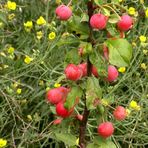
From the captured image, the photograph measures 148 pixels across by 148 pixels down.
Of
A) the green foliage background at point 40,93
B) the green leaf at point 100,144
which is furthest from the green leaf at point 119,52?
the green foliage background at point 40,93

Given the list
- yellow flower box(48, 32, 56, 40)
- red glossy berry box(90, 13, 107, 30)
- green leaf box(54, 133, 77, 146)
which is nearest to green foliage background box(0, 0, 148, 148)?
yellow flower box(48, 32, 56, 40)

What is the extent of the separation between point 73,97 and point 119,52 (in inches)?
6.3

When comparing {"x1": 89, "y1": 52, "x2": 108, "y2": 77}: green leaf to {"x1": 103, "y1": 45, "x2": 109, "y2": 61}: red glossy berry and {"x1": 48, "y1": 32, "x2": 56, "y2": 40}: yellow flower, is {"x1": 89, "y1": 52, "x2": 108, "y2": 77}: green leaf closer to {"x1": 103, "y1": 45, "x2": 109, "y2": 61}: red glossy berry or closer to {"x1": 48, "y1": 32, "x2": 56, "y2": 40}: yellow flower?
{"x1": 103, "y1": 45, "x2": 109, "y2": 61}: red glossy berry

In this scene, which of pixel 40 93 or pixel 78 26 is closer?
pixel 78 26

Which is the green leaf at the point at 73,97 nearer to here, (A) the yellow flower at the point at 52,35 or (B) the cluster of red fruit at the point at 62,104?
(B) the cluster of red fruit at the point at 62,104

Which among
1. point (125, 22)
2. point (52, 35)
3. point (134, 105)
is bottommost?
point (134, 105)

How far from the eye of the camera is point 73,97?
1.16 m

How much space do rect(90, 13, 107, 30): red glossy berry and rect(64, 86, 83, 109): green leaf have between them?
0.60 feet

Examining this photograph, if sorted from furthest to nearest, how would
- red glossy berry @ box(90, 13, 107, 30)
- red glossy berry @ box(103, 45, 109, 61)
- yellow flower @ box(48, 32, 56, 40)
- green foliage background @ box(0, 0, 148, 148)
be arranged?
yellow flower @ box(48, 32, 56, 40), green foliage background @ box(0, 0, 148, 148), red glossy berry @ box(103, 45, 109, 61), red glossy berry @ box(90, 13, 107, 30)

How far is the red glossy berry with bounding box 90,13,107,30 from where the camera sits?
1.06 meters

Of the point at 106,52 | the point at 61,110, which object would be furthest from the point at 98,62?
the point at 61,110

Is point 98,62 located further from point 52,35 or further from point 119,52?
point 52,35

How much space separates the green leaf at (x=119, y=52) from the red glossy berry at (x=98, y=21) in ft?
0.21

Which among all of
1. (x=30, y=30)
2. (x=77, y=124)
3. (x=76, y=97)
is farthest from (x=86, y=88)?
(x=30, y=30)
